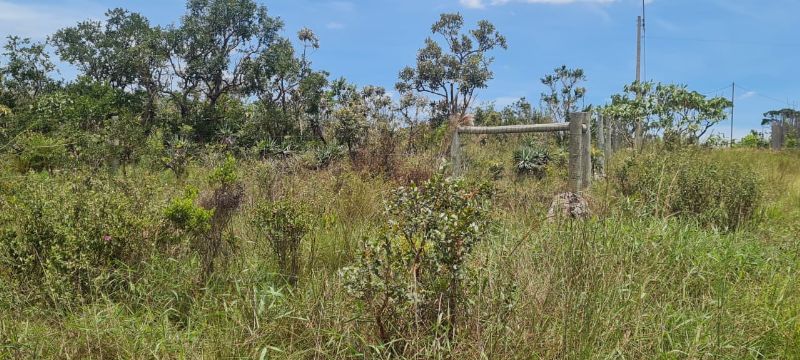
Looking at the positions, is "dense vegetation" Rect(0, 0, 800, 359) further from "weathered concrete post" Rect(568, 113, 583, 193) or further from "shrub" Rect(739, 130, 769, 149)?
"shrub" Rect(739, 130, 769, 149)

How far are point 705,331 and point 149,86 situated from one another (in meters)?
19.1

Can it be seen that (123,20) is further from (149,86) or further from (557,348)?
(557,348)

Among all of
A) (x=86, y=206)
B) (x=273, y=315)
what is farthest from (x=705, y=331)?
(x=86, y=206)

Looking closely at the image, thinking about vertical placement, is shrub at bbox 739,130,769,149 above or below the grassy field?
above

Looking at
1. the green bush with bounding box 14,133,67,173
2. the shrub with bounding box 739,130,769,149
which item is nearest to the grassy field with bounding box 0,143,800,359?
the green bush with bounding box 14,133,67,173

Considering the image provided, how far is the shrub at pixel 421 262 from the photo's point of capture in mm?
2471

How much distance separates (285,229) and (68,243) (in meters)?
1.25

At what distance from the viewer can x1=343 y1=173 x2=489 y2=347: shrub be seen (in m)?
2.47

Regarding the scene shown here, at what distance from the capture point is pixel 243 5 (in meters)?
18.5

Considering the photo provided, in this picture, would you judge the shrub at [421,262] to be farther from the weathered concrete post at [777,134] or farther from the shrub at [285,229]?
the weathered concrete post at [777,134]

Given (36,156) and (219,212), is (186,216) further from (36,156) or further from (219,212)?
(36,156)

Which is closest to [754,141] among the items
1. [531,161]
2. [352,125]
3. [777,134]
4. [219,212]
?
[777,134]

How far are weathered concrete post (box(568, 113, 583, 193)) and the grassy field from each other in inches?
99.7

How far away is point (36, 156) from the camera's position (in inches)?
390
